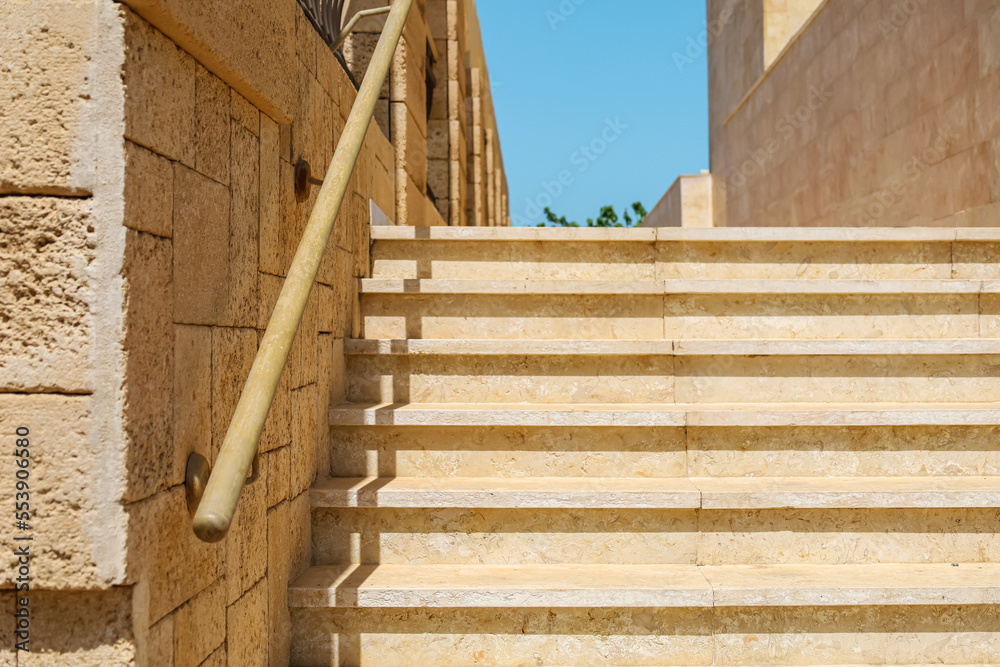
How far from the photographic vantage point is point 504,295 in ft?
9.01

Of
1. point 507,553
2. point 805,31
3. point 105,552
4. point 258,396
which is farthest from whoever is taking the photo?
point 805,31

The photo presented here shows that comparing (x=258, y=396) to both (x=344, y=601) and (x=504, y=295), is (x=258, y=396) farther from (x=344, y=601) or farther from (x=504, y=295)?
(x=504, y=295)

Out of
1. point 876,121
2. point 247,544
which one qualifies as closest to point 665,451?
point 247,544

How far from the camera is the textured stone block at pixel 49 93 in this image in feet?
3.87

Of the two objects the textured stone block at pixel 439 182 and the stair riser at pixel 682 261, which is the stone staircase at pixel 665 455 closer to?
the stair riser at pixel 682 261

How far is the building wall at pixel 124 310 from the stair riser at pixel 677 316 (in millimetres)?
1152

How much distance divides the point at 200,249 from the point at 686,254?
2.03 m

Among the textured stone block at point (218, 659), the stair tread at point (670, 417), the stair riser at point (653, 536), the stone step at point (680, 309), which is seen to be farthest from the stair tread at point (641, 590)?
the stone step at point (680, 309)

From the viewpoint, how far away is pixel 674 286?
8.82ft

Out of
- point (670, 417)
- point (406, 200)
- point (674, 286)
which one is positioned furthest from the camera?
point (406, 200)

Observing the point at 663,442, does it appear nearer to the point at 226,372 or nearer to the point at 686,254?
the point at 686,254

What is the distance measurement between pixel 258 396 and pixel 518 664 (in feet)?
3.85

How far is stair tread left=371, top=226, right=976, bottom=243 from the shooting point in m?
2.86

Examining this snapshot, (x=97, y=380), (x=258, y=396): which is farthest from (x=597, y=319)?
(x=97, y=380)
